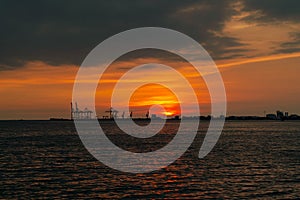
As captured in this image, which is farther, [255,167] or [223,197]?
[255,167]

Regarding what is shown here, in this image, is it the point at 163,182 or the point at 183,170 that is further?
the point at 183,170

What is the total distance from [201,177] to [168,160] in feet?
67.9

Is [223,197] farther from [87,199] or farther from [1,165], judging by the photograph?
[1,165]

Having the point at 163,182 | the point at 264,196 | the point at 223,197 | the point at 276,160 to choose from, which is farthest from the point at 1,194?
the point at 276,160

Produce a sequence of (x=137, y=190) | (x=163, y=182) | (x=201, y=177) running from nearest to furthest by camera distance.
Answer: (x=137, y=190)
(x=163, y=182)
(x=201, y=177)

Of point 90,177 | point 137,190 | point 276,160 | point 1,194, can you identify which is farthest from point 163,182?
point 276,160

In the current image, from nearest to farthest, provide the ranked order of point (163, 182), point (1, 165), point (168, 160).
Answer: point (163, 182)
point (1, 165)
point (168, 160)

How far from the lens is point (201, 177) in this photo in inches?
2095

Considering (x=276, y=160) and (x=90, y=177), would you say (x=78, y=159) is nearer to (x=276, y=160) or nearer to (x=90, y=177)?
(x=90, y=177)

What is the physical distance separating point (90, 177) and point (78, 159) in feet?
75.1

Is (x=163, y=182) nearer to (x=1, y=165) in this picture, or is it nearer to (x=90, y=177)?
(x=90, y=177)

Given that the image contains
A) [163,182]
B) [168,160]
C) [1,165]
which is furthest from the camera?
[168,160]

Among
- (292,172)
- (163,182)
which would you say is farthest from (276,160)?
(163,182)

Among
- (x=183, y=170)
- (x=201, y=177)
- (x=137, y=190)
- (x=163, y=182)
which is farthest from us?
(x=183, y=170)
